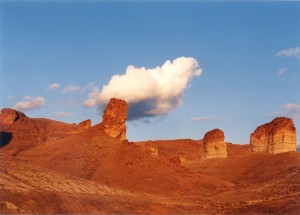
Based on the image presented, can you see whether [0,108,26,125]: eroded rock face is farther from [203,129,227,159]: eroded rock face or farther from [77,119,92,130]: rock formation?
[203,129,227,159]: eroded rock face

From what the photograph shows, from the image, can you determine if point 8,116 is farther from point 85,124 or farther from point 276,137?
point 276,137

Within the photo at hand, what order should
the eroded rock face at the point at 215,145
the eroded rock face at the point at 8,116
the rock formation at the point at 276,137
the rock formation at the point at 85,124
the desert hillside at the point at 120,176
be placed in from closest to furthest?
1. the desert hillside at the point at 120,176
2. the rock formation at the point at 85,124
3. the rock formation at the point at 276,137
4. the eroded rock face at the point at 8,116
5. the eroded rock face at the point at 215,145

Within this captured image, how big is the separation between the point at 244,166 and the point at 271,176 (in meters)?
16.5

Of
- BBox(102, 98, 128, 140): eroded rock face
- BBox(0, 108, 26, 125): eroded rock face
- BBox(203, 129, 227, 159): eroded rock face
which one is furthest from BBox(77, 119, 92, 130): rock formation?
BBox(203, 129, 227, 159): eroded rock face

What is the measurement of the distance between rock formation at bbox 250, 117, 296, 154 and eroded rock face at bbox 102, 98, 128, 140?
38.2 m

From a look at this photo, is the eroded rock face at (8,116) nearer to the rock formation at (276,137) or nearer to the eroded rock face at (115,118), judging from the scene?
the eroded rock face at (115,118)

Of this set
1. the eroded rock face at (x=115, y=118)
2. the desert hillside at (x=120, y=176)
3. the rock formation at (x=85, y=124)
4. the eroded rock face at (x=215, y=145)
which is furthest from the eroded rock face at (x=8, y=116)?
the eroded rock face at (x=215, y=145)

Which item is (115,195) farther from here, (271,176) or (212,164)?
(212,164)

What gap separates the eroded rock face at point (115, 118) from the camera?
72.1 m

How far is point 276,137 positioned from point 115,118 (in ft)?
135

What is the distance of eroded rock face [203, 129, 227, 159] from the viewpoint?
109m

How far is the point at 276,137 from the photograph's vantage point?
95.3 meters

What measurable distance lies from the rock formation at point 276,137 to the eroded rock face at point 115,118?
3818cm

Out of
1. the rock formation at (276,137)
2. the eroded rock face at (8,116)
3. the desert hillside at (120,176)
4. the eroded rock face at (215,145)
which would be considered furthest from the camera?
the eroded rock face at (215,145)
